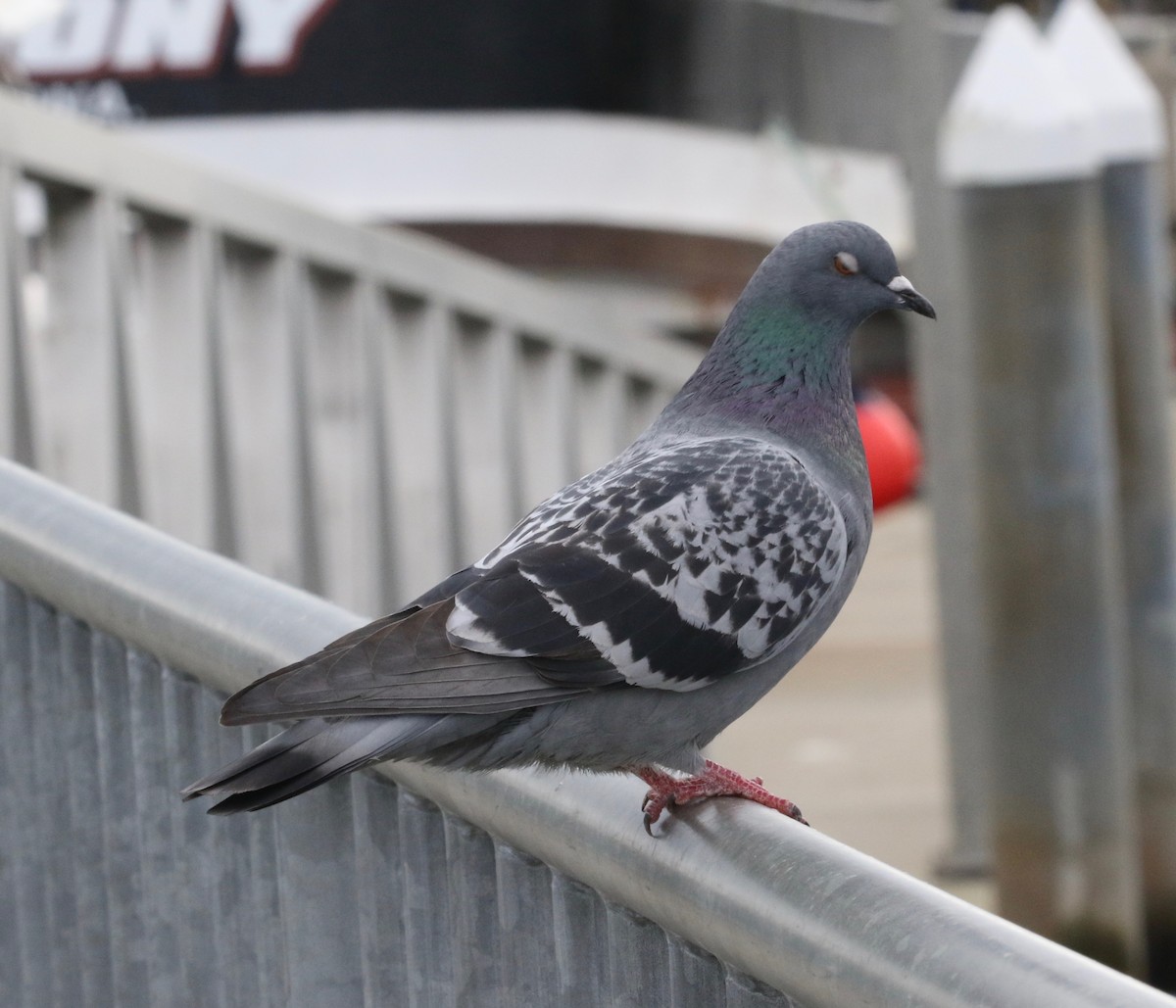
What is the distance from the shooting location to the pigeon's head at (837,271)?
102 inches

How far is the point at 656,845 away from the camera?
4.68 ft

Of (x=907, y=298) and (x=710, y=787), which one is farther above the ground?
(x=907, y=298)

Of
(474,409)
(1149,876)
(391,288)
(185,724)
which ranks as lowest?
(1149,876)

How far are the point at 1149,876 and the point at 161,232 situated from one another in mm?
3626

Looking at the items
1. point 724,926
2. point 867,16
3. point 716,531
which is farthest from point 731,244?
point 724,926

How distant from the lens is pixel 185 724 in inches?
82.0

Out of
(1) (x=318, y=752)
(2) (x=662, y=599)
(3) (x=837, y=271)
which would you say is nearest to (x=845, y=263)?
(3) (x=837, y=271)

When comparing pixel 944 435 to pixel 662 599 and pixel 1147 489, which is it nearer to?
pixel 1147 489

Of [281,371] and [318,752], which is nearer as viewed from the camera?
[318,752]

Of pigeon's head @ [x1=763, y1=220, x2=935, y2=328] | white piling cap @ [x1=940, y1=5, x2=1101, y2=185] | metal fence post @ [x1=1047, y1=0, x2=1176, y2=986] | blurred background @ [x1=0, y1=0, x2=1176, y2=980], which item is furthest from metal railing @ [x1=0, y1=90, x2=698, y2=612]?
pigeon's head @ [x1=763, y1=220, x2=935, y2=328]

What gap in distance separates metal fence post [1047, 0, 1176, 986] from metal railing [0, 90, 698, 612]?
2.05 meters

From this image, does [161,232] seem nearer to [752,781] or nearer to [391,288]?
[391,288]

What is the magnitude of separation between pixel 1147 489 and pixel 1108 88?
125cm

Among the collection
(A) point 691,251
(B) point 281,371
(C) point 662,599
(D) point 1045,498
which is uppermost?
(C) point 662,599
